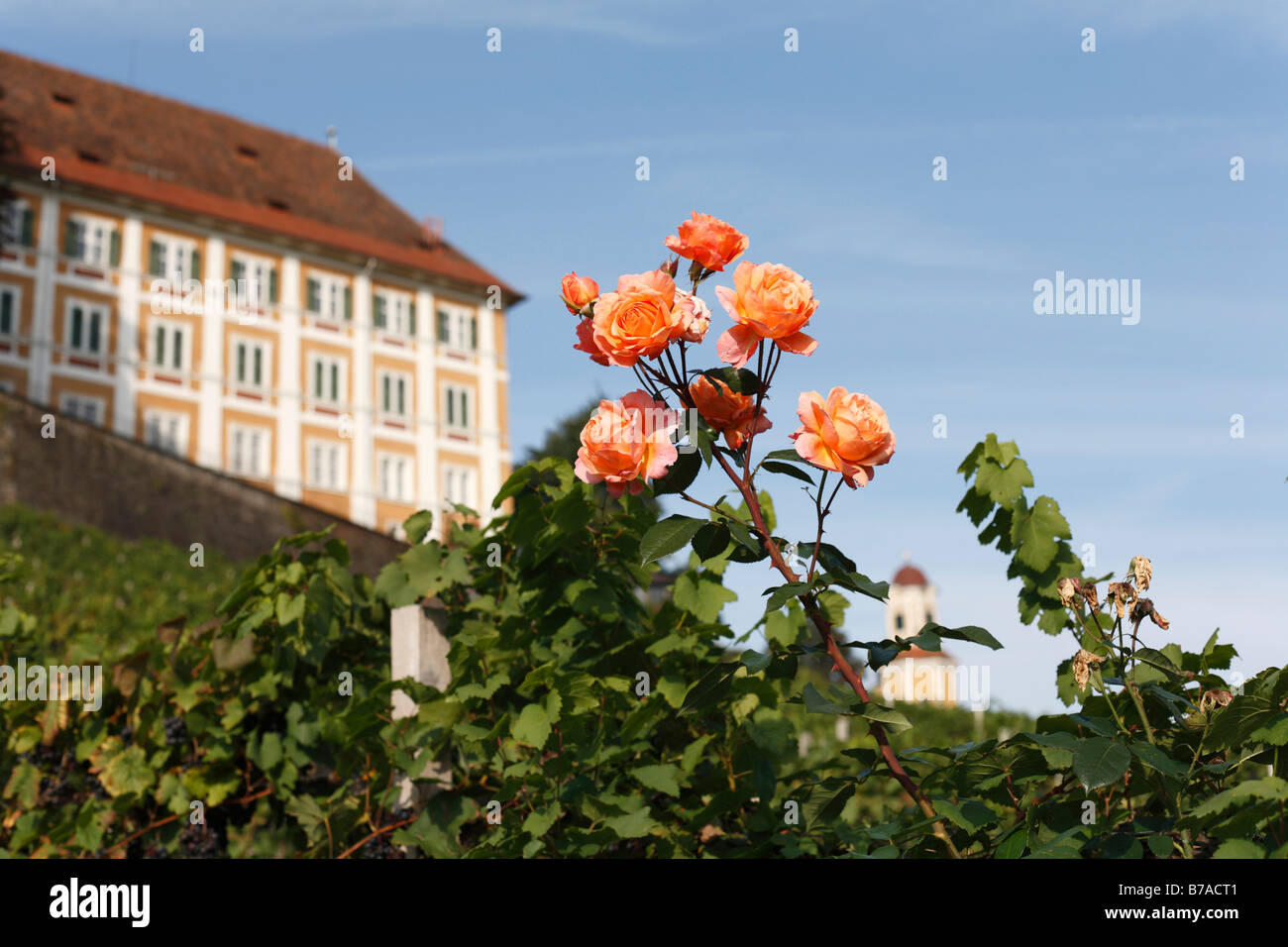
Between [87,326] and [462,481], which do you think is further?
[462,481]

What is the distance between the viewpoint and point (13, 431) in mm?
24812

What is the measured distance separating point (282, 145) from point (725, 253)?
50.2 meters

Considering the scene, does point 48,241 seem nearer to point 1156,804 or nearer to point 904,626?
point 1156,804

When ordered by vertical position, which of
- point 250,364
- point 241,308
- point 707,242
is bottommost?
point 707,242

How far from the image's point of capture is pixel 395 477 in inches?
1743

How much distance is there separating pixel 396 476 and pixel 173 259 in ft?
34.7

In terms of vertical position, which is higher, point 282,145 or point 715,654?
point 282,145

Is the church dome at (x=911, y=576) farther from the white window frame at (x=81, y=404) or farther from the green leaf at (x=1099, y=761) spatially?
the green leaf at (x=1099, y=761)

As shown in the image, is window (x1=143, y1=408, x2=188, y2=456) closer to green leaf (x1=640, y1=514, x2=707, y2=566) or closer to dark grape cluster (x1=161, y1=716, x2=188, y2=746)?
dark grape cluster (x1=161, y1=716, x2=188, y2=746)

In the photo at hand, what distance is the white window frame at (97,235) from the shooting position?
3959 centimetres

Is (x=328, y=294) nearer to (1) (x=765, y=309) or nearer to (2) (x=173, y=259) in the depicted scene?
(2) (x=173, y=259)

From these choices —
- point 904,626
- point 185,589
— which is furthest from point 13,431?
A: point 904,626

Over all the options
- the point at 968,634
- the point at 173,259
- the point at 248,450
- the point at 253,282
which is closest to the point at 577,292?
the point at 968,634
